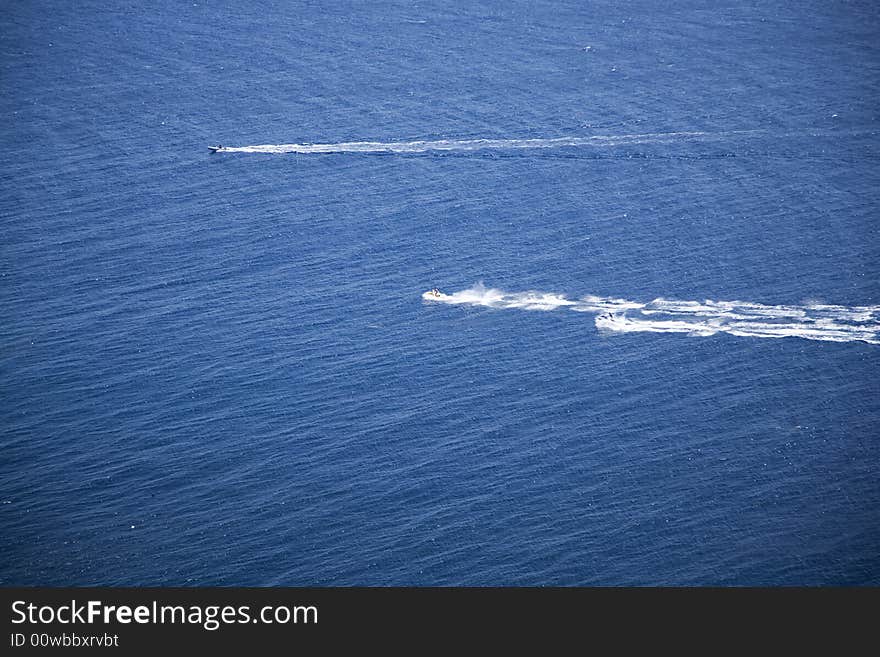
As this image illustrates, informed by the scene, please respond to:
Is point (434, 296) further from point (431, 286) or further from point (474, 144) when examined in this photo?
point (474, 144)

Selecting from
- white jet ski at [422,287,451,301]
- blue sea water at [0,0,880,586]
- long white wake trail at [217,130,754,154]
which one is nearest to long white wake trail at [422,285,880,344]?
white jet ski at [422,287,451,301]

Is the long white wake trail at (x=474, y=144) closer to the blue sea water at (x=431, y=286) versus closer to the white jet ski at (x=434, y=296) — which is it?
the blue sea water at (x=431, y=286)

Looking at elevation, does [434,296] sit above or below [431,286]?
above

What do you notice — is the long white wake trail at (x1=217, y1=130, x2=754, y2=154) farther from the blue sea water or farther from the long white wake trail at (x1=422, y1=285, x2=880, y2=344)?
the long white wake trail at (x1=422, y1=285, x2=880, y2=344)

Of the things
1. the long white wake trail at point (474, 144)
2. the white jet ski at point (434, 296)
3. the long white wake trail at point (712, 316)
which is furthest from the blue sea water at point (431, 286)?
the long white wake trail at point (712, 316)

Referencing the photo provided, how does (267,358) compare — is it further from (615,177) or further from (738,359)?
(615,177)

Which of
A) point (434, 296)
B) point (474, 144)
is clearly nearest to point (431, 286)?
point (434, 296)

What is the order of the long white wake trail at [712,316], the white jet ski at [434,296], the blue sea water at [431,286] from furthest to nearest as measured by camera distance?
1. the white jet ski at [434,296]
2. the long white wake trail at [712,316]
3. the blue sea water at [431,286]
